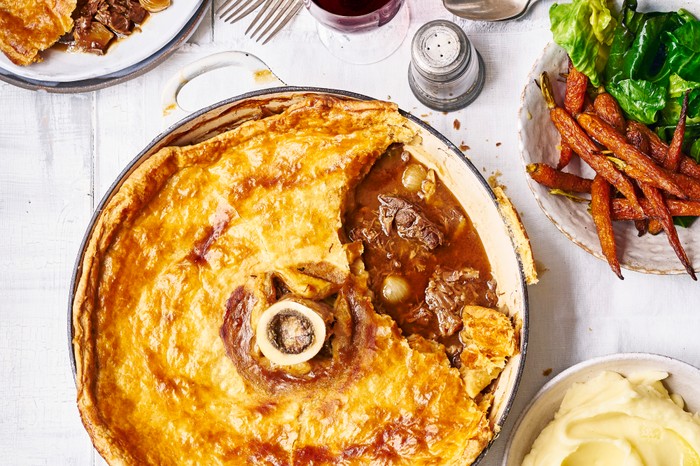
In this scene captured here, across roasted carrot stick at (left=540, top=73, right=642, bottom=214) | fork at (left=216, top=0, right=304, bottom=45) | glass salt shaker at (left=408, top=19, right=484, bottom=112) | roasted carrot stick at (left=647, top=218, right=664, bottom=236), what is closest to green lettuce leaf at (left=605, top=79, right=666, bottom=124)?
roasted carrot stick at (left=540, top=73, right=642, bottom=214)

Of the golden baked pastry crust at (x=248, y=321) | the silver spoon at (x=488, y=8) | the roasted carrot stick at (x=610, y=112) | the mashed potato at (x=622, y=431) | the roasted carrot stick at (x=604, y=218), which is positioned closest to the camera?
the golden baked pastry crust at (x=248, y=321)

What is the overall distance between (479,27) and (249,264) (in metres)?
1.87

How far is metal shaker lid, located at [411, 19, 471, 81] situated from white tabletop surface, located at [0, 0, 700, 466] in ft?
1.13

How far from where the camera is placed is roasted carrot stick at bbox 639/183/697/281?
433 cm

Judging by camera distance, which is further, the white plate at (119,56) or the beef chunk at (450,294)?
the white plate at (119,56)

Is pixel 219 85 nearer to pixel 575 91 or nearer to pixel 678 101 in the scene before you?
pixel 575 91

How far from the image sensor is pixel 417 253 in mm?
4484

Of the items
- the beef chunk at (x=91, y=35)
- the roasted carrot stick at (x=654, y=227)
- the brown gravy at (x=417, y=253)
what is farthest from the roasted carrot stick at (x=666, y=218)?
the beef chunk at (x=91, y=35)

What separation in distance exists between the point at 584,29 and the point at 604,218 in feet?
3.11

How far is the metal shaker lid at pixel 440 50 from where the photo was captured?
4.45m

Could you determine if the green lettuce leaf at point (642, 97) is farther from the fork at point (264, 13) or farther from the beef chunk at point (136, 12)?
the beef chunk at point (136, 12)

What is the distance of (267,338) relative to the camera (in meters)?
4.02

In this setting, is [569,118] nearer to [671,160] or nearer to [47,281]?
[671,160]

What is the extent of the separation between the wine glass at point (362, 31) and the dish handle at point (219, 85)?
0.38 meters
